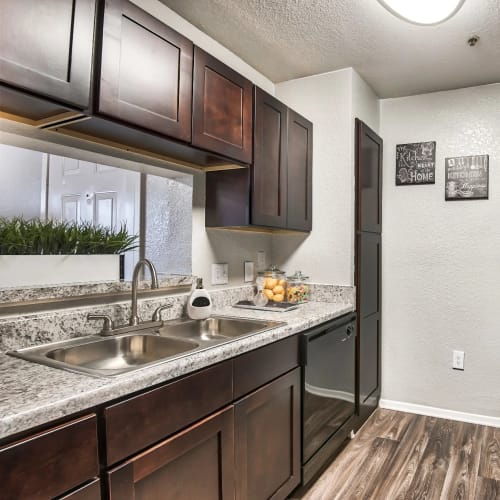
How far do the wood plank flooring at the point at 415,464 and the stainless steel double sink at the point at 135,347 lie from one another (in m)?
0.90

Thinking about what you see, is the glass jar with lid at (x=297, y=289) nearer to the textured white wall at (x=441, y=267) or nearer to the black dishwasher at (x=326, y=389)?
the black dishwasher at (x=326, y=389)

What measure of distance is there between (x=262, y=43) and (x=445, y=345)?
92.4 inches

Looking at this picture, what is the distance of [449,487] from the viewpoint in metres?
2.16

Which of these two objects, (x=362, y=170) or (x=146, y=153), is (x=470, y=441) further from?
(x=146, y=153)

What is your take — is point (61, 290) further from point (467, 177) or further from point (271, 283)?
point (467, 177)

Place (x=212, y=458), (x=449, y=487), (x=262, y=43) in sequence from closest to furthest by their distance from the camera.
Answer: (x=212, y=458), (x=449, y=487), (x=262, y=43)

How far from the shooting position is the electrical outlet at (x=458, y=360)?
9.89 ft

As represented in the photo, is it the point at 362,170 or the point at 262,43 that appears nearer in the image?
the point at 262,43

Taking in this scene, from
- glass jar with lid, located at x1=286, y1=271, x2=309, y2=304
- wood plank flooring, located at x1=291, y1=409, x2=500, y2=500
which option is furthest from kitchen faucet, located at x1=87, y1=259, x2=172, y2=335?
wood plank flooring, located at x1=291, y1=409, x2=500, y2=500

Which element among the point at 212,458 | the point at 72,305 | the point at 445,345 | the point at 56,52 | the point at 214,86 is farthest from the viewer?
the point at 445,345

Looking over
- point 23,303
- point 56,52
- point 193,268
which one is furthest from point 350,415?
point 56,52

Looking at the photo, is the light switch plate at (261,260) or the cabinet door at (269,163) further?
the light switch plate at (261,260)

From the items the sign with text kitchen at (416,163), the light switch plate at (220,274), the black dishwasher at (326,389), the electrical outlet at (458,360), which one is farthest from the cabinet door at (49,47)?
the electrical outlet at (458,360)

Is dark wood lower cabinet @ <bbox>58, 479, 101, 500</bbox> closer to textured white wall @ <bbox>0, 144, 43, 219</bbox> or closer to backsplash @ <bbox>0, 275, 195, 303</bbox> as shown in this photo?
backsplash @ <bbox>0, 275, 195, 303</bbox>
